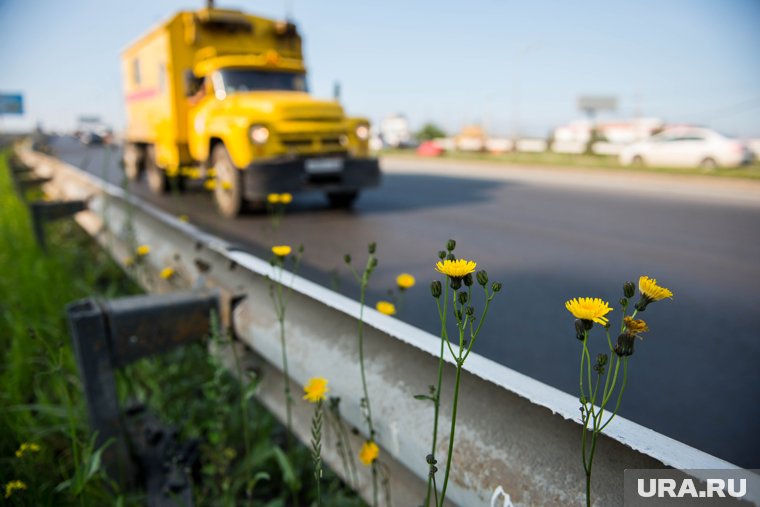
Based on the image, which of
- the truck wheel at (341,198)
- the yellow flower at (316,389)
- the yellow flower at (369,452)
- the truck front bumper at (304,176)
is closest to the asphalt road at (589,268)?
the truck wheel at (341,198)

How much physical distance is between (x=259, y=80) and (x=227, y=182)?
215 cm

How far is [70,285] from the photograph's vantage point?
389 cm

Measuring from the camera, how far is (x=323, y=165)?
7363 millimetres

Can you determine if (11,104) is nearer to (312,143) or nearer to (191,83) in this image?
(191,83)

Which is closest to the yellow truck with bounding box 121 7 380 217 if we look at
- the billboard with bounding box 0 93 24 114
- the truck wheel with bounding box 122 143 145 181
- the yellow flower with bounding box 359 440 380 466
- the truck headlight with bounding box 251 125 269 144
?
the truck headlight with bounding box 251 125 269 144

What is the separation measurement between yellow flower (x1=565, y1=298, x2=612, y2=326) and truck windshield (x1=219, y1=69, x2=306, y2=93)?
8119 mm

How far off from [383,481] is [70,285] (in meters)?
3.55

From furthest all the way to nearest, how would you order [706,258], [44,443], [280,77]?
[280,77] → [706,258] → [44,443]

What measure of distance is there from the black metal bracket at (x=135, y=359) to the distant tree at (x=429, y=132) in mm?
78065

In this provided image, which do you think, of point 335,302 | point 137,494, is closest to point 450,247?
point 335,302

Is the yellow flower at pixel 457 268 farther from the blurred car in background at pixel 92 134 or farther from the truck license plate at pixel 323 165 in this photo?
the truck license plate at pixel 323 165

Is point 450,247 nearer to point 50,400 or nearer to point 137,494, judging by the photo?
point 137,494

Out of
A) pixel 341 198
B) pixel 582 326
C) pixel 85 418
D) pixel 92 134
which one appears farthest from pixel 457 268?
pixel 92 134

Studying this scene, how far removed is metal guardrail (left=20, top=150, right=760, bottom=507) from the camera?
2.50ft
